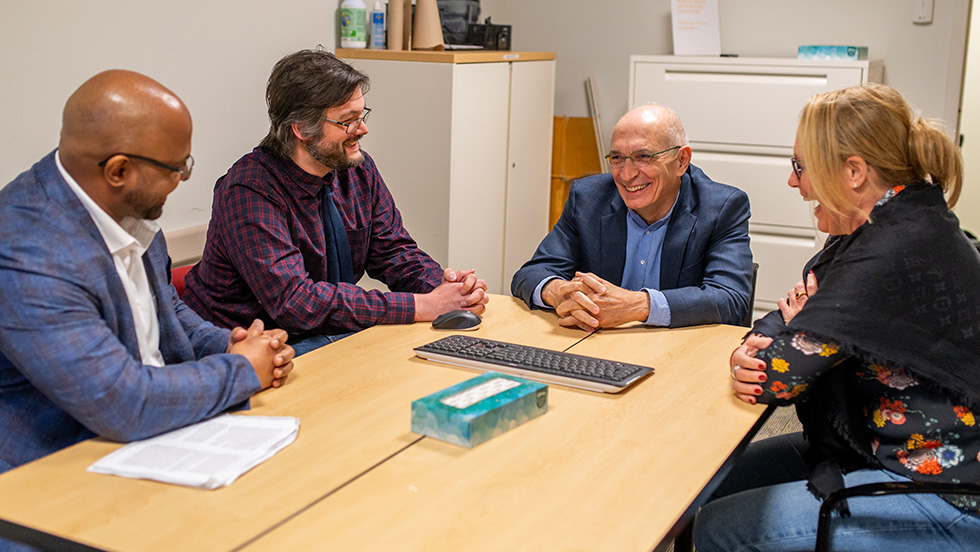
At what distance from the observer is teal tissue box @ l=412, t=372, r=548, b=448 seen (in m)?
1.49

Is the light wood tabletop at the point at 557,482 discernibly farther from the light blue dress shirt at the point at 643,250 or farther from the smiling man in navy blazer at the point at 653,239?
the light blue dress shirt at the point at 643,250

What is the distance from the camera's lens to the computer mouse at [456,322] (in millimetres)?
2197

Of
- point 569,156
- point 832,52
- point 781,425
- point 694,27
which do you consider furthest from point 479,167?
point 832,52

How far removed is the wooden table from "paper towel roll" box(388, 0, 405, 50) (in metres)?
2.45

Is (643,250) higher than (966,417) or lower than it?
higher

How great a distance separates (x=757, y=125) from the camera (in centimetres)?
446

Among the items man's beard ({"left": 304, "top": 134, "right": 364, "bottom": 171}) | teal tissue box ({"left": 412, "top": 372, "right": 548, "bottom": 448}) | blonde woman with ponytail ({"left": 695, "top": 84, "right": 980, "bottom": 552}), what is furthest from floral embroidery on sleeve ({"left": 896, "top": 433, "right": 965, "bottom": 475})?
man's beard ({"left": 304, "top": 134, "right": 364, "bottom": 171})

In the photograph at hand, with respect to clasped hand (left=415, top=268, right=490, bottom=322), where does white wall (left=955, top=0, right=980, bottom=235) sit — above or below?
above

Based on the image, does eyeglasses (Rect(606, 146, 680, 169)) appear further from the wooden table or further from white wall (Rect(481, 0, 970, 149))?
white wall (Rect(481, 0, 970, 149))

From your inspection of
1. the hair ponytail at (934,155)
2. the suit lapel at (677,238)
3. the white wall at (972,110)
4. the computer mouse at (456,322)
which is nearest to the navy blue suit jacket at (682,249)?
the suit lapel at (677,238)

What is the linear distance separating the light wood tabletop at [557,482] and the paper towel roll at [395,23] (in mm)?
2613

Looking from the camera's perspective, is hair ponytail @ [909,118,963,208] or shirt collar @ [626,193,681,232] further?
shirt collar @ [626,193,681,232]

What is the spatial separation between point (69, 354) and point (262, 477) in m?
0.37

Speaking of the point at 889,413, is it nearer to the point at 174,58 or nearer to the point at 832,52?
the point at 174,58
